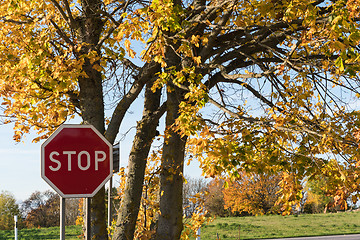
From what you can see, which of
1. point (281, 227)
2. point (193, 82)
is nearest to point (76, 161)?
point (193, 82)

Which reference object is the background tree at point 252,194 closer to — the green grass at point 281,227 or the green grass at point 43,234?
the green grass at point 281,227

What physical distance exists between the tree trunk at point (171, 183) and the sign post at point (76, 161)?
9.08 feet

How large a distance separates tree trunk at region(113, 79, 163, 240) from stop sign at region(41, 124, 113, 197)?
3.44 m

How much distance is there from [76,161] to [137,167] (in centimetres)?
365

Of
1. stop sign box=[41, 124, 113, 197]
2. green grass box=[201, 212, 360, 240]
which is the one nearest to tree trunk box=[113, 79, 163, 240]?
stop sign box=[41, 124, 113, 197]

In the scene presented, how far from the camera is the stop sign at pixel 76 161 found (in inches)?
180

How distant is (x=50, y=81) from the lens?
7.01 meters

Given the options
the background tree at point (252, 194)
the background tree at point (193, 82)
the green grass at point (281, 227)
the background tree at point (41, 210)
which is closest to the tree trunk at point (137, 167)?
the background tree at point (193, 82)

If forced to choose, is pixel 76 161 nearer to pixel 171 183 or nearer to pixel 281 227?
pixel 171 183

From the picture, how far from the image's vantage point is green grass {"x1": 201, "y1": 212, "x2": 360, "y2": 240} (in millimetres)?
21953

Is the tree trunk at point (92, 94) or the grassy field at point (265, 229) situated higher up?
the tree trunk at point (92, 94)

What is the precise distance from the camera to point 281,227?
966 inches

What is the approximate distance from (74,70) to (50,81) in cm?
44

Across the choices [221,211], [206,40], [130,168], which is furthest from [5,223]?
[206,40]
